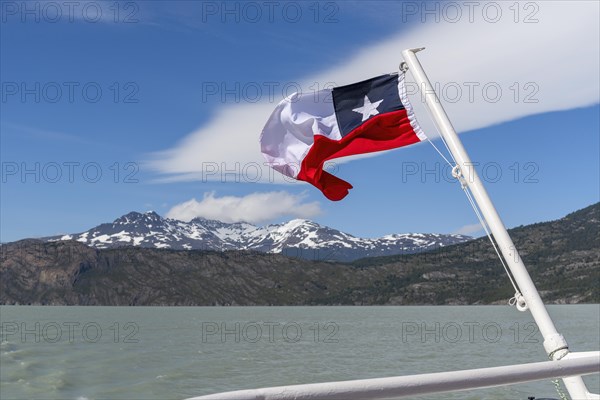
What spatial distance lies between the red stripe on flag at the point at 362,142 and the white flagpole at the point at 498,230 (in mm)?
1435

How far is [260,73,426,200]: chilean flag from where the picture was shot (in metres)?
9.41

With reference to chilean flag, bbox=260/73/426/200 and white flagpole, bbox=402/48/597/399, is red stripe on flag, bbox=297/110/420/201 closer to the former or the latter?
chilean flag, bbox=260/73/426/200

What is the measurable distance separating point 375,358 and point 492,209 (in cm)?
6048

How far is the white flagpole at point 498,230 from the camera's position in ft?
20.4

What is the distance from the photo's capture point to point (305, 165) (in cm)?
955

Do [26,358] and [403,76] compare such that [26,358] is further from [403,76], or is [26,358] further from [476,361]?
[403,76]

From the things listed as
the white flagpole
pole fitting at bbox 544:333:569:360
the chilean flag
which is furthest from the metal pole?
the chilean flag

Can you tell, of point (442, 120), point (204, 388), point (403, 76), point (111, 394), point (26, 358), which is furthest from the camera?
point (26, 358)

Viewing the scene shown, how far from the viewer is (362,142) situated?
957 cm

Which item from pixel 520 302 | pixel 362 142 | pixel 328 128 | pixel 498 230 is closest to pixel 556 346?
pixel 520 302

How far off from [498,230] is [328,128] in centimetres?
343

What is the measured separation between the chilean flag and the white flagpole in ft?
4.75

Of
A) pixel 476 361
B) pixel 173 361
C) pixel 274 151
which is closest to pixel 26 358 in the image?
pixel 173 361

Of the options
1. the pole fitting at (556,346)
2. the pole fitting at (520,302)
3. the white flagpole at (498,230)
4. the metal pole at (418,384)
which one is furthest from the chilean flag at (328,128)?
the metal pole at (418,384)
